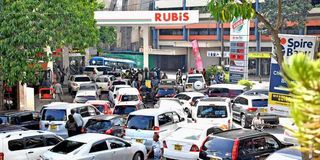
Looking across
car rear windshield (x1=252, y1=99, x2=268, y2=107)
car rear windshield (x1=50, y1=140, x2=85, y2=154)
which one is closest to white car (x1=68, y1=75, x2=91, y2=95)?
car rear windshield (x1=252, y1=99, x2=268, y2=107)

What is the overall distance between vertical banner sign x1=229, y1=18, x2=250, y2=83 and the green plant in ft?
102

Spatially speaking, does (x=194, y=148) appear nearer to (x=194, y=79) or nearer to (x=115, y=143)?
(x=115, y=143)

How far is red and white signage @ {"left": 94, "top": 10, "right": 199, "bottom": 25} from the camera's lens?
43406 millimetres

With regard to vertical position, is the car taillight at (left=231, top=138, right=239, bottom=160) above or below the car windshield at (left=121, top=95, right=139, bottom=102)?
below

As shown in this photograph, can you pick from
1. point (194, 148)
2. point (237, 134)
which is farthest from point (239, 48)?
point (237, 134)

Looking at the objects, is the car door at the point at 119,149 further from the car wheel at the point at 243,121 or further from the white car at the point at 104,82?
the white car at the point at 104,82

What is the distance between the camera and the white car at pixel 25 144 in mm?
13156

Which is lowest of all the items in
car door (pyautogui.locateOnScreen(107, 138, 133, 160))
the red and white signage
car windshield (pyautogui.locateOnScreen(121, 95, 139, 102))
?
car door (pyautogui.locateOnScreen(107, 138, 133, 160))

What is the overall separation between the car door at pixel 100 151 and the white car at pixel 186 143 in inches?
64.7

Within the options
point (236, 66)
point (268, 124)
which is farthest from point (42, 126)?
point (236, 66)

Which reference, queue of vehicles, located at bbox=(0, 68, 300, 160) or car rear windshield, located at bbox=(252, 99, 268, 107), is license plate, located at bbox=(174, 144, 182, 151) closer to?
queue of vehicles, located at bbox=(0, 68, 300, 160)

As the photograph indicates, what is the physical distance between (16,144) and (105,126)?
14.7 feet

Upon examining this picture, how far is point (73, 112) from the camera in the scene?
59.8ft

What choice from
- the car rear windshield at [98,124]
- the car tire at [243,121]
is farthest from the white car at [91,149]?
the car tire at [243,121]
